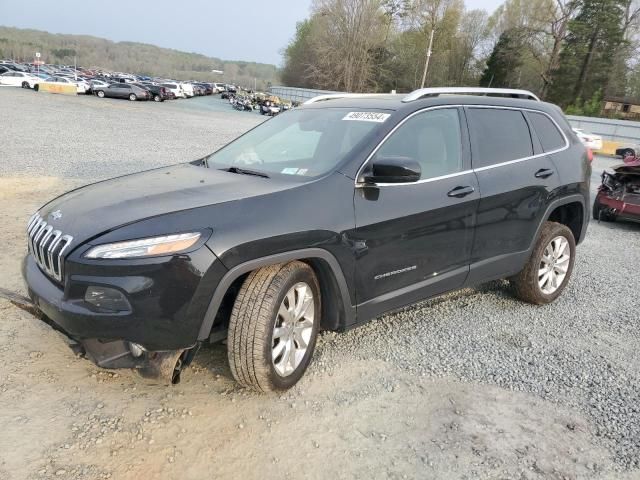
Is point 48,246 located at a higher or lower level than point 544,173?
lower

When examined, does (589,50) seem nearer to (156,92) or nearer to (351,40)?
(351,40)

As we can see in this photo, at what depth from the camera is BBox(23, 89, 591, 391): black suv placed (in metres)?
2.56

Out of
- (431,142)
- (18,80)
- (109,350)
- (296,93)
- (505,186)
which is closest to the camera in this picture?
(109,350)

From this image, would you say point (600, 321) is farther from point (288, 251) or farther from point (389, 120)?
point (288, 251)

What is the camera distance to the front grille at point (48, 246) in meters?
2.68

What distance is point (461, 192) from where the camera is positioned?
Result: 12.2ft

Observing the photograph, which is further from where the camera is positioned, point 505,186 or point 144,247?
point 505,186

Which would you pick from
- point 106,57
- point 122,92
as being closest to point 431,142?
point 122,92

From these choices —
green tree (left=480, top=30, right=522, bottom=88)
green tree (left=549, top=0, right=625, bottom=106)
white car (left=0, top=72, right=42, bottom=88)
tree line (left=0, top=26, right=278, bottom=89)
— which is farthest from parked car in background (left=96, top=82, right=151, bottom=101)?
tree line (left=0, top=26, right=278, bottom=89)

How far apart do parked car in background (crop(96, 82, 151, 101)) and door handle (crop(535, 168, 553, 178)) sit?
129 feet

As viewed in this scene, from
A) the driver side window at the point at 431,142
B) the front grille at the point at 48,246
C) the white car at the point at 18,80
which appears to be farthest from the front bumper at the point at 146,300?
the white car at the point at 18,80

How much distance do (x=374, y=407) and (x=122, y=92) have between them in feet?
133

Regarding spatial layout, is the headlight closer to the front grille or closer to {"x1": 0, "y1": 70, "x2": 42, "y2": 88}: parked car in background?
the front grille

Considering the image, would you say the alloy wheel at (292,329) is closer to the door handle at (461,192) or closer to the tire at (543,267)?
the door handle at (461,192)
